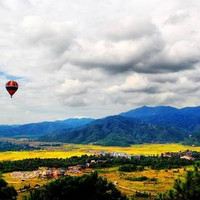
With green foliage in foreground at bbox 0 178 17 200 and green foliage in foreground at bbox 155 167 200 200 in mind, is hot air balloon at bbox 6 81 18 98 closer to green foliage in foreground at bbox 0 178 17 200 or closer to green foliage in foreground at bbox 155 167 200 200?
green foliage in foreground at bbox 0 178 17 200

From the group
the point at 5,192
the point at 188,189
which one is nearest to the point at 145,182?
the point at 188,189

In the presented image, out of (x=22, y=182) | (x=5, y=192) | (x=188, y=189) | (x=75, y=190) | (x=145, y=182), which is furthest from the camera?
(x=22, y=182)

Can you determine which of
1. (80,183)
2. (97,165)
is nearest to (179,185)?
(80,183)

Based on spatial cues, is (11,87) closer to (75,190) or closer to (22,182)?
(22,182)

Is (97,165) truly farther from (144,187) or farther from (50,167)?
(144,187)

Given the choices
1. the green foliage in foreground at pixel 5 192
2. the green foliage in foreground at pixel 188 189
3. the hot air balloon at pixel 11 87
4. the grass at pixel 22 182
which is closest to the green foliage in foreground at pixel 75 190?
the green foliage in foreground at pixel 5 192

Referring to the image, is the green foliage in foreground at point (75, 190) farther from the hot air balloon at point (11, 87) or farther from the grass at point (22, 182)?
the grass at point (22, 182)

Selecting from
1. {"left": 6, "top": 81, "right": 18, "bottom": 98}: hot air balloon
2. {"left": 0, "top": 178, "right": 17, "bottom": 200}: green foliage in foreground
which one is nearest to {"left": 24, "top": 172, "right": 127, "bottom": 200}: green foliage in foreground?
{"left": 0, "top": 178, "right": 17, "bottom": 200}: green foliage in foreground
